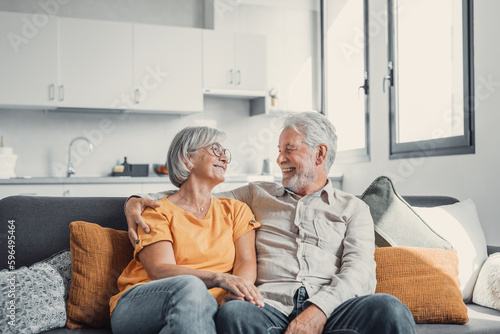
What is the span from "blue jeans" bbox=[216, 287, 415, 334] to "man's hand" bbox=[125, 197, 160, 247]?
0.42 metres

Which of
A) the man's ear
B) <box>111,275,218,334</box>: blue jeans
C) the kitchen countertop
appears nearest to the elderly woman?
<box>111,275,218,334</box>: blue jeans

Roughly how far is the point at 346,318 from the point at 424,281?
46 cm

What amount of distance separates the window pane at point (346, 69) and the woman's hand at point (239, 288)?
117 inches

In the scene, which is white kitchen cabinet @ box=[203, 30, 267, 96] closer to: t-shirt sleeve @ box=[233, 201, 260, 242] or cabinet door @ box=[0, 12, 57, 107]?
cabinet door @ box=[0, 12, 57, 107]

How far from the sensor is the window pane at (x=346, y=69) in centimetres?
439

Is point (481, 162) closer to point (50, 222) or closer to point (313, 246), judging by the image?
point (313, 246)

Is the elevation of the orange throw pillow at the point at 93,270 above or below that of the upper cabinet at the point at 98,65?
below

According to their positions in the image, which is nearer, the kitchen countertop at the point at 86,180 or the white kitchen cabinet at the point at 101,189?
the kitchen countertop at the point at 86,180

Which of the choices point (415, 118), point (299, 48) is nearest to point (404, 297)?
point (415, 118)

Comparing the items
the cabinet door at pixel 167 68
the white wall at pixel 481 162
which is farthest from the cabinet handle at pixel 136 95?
the white wall at pixel 481 162

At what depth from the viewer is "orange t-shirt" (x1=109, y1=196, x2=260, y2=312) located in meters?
1.72

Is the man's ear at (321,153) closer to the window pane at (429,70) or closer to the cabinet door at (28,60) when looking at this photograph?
the window pane at (429,70)

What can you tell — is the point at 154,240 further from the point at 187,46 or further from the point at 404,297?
the point at 187,46

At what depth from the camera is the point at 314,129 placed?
2086 millimetres
